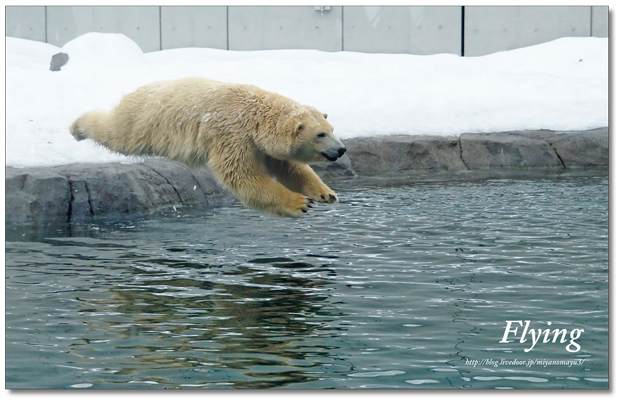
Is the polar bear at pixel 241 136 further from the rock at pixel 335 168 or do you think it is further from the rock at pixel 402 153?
the rock at pixel 402 153

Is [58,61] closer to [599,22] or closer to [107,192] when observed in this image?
[107,192]

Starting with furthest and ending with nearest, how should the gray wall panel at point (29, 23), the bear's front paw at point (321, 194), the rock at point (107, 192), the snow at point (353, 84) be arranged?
the gray wall panel at point (29, 23)
the snow at point (353, 84)
the rock at point (107, 192)
the bear's front paw at point (321, 194)

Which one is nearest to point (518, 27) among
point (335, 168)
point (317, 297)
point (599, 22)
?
point (599, 22)

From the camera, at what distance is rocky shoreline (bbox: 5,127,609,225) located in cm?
715

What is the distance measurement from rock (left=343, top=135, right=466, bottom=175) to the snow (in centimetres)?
24

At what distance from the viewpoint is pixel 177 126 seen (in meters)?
6.00

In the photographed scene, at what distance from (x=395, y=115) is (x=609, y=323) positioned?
24.7 ft

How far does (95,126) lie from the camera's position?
22.1 feet

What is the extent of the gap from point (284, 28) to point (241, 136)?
1070cm

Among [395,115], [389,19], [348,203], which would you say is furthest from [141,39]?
[348,203]

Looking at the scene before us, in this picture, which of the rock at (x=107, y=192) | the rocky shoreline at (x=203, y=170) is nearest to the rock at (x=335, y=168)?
the rocky shoreline at (x=203, y=170)

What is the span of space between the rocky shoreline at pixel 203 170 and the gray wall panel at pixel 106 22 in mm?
7158

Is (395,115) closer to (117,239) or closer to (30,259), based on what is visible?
(117,239)

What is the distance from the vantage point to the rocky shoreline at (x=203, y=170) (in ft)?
23.5
